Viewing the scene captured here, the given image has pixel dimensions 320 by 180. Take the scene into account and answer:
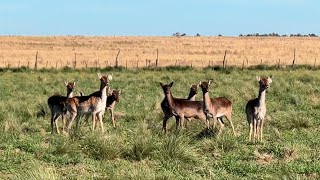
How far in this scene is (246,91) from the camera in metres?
24.0

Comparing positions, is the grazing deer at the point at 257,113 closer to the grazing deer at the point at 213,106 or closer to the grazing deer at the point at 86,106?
the grazing deer at the point at 213,106

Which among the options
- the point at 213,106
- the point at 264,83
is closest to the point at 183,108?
the point at 213,106

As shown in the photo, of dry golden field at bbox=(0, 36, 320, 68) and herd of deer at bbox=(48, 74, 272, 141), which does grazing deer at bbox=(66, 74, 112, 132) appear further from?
dry golden field at bbox=(0, 36, 320, 68)

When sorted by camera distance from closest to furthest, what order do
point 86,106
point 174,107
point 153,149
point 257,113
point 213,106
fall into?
1. point 153,149
2. point 257,113
3. point 213,106
4. point 86,106
5. point 174,107

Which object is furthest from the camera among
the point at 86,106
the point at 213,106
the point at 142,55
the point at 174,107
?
the point at 142,55

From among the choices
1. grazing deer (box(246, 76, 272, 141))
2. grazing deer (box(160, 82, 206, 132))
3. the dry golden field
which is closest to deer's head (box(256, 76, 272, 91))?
grazing deer (box(246, 76, 272, 141))

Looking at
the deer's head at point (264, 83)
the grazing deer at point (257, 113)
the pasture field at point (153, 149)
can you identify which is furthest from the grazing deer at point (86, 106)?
the deer's head at point (264, 83)

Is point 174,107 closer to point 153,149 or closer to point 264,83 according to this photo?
point 264,83

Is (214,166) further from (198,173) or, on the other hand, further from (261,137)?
(261,137)

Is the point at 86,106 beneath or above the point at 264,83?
beneath

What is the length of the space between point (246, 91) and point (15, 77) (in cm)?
1484

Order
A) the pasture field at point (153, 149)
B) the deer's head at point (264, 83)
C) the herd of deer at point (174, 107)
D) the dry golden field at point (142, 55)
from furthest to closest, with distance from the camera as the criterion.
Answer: the dry golden field at point (142, 55) → the herd of deer at point (174, 107) → the deer's head at point (264, 83) → the pasture field at point (153, 149)

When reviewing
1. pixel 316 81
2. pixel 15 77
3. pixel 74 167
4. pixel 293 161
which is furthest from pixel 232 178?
pixel 15 77

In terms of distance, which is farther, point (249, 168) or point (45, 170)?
point (249, 168)
